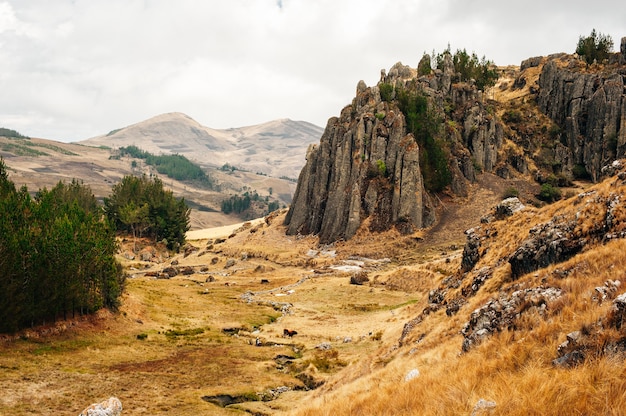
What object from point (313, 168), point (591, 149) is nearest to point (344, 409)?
point (313, 168)

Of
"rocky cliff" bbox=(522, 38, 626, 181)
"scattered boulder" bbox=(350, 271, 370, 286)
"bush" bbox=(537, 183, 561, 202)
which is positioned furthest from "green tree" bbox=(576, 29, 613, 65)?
"scattered boulder" bbox=(350, 271, 370, 286)

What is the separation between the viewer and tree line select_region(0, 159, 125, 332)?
37.8 meters

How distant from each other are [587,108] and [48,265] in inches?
5211

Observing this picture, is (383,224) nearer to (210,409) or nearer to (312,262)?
(312,262)

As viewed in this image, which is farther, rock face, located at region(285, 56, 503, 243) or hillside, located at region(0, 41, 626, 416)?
rock face, located at region(285, 56, 503, 243)

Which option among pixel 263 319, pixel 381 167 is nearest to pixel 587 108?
pixel 381 167

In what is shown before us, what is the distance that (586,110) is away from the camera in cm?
11375

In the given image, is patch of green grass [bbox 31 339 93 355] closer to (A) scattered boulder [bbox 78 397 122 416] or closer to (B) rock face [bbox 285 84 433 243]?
(A) scattered boulder [bbox 78 397 122 416]

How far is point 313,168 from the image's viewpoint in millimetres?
120750

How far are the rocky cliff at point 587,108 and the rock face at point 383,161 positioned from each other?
20.1m

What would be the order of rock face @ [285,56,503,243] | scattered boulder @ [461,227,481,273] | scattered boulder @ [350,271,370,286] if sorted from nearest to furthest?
scattered boulder @ [461,227,481,273], scattered boulder @ [350,271,370,286], rock face @ [285,56,503,243]

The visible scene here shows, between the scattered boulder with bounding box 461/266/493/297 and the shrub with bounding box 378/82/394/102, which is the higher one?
the shrub with bounding box 378/82/394/102

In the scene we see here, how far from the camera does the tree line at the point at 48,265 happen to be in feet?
124

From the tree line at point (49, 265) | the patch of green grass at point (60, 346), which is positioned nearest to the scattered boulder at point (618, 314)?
the patch of green grass at point (60, 346)
